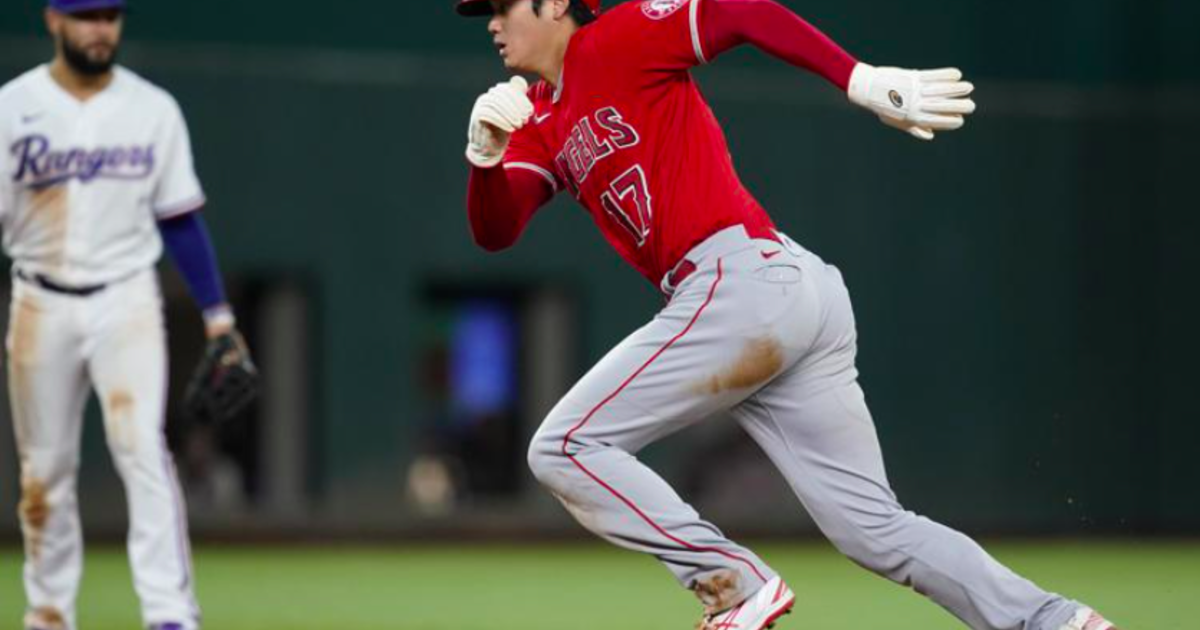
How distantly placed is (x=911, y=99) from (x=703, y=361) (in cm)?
103

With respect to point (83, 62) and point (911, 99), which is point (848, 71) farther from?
point (83, 62)

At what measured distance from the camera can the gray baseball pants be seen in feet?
20.4

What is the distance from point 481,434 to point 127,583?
300 inches

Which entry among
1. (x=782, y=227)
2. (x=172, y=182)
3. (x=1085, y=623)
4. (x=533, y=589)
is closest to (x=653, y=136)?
(x=172, y=182)

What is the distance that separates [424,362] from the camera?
19.3 meters

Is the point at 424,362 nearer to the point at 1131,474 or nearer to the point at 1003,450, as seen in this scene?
the point at 1003,450

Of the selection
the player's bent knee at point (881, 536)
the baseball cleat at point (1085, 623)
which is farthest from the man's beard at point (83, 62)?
the baseball cleat at point (1085, 623)

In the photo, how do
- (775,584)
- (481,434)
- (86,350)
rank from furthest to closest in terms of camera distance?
1. (481,434)
2. (86,350)
3. (775,584)

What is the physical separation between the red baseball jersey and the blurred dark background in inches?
447

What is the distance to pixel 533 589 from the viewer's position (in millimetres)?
11781

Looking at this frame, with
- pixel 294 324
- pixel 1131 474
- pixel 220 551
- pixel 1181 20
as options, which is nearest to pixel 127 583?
pixel 220 551

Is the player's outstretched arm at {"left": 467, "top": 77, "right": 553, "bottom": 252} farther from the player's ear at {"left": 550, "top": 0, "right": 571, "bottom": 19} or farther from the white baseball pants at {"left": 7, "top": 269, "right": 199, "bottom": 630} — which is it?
the white baseball pants at {"left": 7, "top": 269, "right": 199, "bottom": 630}

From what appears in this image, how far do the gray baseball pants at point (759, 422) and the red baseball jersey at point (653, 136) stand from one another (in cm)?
10

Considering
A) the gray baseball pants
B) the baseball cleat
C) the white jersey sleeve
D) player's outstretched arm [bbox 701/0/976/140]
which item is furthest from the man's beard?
the baseball cleat
